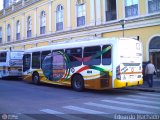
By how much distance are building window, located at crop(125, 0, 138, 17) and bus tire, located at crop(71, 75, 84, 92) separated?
28.1ft

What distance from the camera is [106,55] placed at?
15.2 metres

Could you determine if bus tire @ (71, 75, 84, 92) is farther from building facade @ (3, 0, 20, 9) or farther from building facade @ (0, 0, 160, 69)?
building facade @ (3, 0, 20, 9)

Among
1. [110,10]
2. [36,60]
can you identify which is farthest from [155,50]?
[36,60]

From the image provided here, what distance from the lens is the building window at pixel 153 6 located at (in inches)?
835

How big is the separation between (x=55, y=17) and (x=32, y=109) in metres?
22.2

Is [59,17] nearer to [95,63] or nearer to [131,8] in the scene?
[131,8]

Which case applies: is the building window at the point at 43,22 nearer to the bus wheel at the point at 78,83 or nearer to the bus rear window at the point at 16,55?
the bus rear window at the point at 16,55

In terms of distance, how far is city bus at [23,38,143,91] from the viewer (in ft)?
48.9

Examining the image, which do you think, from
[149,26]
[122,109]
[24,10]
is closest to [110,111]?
[122,109]

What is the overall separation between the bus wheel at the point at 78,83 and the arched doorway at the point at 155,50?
7370 mm

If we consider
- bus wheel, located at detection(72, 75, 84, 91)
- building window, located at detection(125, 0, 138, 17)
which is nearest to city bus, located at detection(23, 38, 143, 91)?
bus wheel, located at detection(72, 75, 84, 91)

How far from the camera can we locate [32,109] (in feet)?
A: 35.2

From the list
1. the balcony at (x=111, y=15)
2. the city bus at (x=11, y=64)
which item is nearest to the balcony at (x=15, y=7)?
the city bus at (x=11, y=64)

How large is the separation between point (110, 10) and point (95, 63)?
1060cm
